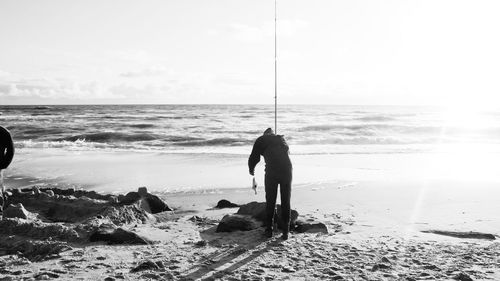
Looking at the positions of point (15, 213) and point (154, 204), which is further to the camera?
point (154, 204)

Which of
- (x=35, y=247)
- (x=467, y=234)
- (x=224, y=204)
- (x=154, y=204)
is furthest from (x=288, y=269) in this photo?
(x=154, y=204)

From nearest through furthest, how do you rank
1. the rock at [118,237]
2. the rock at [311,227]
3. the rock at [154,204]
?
1. the rock at [118,237]
2. the rock at [311,227]
3. the rock at [154,204]

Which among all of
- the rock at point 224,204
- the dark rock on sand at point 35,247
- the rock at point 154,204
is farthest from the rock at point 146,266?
the rock at point 224,204

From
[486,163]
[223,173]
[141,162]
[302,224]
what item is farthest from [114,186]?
[486,163]

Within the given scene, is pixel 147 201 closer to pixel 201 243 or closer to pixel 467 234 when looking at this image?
pixel 201 243

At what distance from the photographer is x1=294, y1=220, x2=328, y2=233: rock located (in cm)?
671

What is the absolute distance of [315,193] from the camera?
1011cm

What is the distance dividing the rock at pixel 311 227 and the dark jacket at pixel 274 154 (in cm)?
98

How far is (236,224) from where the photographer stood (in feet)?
22.0

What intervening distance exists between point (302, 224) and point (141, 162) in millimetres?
10280

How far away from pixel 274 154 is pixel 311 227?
136 centimetres

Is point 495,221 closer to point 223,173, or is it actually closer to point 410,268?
point 410,268

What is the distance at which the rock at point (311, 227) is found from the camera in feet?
22.0

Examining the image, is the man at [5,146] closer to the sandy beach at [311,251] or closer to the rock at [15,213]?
the rock at [15,213]
